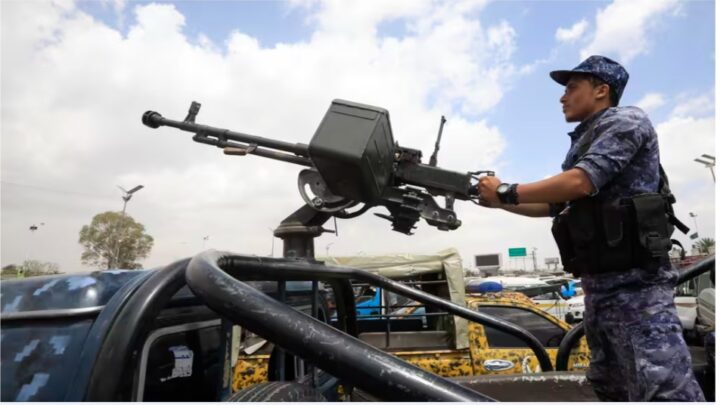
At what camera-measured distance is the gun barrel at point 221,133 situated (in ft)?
10.9

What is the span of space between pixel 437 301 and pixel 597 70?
4.56 ft

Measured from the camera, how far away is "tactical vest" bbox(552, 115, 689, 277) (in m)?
1.96

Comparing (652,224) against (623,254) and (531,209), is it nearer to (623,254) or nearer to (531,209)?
(623,254)

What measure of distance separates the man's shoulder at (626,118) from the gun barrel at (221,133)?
1816 mm

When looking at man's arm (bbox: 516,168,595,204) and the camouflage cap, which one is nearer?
Result: man's arm (bbox: 516,168,595,204)

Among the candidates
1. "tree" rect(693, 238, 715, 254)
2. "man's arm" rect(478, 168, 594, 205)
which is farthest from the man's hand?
"tree" rect(693, 238, 715, 254)

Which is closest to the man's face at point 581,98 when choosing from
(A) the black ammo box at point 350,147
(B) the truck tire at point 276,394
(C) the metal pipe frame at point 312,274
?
(A) the black ammo box at point 350,147

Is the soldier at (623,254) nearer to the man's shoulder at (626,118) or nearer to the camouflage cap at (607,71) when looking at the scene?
the man's shoulder at (626,118)

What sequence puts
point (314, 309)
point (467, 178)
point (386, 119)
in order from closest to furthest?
1. point (314, 309)
2. point (386, 119)
3. point (467, 178)

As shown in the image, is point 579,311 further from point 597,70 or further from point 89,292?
point 89,292

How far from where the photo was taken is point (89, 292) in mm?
1182

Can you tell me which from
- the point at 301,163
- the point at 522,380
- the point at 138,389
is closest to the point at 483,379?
the point at 522,380

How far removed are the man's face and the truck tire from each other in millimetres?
1870

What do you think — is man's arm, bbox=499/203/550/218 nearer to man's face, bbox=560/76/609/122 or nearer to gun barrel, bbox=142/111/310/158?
man's face, bbox=560/76/609/122
